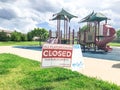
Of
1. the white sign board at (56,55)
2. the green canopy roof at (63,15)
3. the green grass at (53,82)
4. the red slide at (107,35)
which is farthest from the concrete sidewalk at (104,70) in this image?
the green canopy roof at (63,15)

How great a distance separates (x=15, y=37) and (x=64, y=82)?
5913 cm

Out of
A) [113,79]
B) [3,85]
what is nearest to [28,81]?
[3,85]

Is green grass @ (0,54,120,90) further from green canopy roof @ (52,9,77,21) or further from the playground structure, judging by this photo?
green canopy roof @ (52,9,77,21)

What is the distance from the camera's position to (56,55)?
303 inches

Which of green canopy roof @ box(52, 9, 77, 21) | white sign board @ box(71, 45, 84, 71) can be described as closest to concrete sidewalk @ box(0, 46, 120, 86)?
white sign board @ box(71, 45, 84, 71)

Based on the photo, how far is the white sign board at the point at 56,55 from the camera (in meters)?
7.53

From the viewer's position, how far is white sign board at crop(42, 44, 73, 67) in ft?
24.7

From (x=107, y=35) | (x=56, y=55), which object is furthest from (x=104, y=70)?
(x=107, y=35)

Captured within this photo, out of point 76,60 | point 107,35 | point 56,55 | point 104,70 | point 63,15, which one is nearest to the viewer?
point 56,55

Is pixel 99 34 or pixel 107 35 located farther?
pixel 99 34

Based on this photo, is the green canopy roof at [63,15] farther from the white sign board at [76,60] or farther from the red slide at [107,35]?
the white sign board at [76,60]

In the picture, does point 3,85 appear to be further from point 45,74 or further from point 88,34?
point 88,34

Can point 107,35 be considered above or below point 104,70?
above

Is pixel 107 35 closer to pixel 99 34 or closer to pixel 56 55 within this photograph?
pixel 99 34
